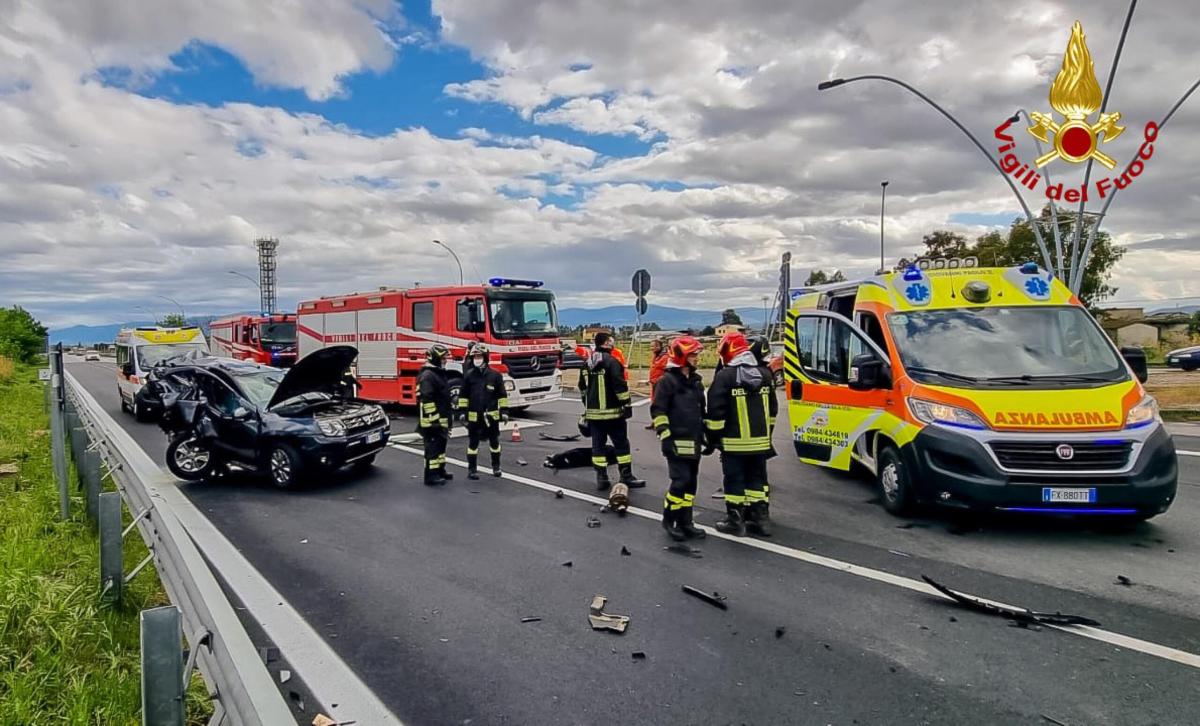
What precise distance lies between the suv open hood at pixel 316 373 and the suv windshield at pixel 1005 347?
6.74 meters

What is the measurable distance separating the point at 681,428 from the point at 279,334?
22990mm

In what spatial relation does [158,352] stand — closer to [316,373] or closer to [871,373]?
[316,373]

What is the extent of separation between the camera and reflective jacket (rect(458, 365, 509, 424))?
9.46 meters

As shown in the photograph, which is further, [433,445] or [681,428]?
[433,445]

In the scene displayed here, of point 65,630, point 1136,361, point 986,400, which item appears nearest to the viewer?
point 65,630

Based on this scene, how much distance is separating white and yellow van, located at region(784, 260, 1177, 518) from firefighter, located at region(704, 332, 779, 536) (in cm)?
127

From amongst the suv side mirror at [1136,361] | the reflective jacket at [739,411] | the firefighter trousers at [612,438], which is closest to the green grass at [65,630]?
the reflective jacket at [739,411]

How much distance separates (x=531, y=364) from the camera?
15.2 meters

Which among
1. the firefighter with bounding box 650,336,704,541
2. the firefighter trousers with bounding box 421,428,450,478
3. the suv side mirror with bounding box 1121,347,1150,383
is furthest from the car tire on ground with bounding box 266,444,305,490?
the suv side mirror with bounding box 1121,347,1150,383

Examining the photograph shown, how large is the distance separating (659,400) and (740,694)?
121 inches

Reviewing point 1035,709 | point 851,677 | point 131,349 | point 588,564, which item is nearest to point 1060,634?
point 1035,709

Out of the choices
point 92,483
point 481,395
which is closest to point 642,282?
point 481,395

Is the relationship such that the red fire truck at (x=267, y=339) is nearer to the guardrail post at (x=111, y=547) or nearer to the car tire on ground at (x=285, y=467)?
the car tire on ground at (x=285, y=467)

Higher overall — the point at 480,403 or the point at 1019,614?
the point at 480,403
